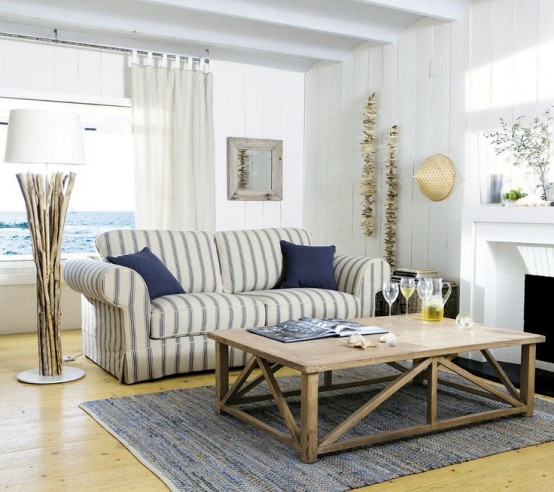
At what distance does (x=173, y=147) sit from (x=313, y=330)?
3172 mm

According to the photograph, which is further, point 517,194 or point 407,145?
point 407,145

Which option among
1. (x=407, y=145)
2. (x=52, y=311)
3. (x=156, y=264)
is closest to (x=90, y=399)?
(x=52, y=311)

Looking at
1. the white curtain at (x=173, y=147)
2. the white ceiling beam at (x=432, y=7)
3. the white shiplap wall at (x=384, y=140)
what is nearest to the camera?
the white ceiling beam at (x=432, y=7)

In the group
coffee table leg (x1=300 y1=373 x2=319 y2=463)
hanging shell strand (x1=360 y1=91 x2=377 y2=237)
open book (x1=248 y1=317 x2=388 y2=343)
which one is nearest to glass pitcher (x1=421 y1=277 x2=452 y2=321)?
open book (x1=248 y1=317 x2=388 y2=343)

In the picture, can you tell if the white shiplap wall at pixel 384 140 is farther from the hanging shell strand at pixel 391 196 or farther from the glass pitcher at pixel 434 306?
the glass pitcher at pixel 434 306

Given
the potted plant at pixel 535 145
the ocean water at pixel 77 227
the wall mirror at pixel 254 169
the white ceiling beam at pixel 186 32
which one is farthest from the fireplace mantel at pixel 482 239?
the ocean water at pixel 77 227

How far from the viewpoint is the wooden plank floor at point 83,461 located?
2.53 m

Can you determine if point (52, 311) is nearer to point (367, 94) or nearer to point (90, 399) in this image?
point (90, 399)

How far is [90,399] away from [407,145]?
3266 millimetres

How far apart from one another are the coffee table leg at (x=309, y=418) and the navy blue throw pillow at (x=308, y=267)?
2171 millimetres

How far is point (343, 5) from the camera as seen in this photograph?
5.27 m

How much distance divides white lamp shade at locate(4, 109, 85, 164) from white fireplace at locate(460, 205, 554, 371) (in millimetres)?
2668

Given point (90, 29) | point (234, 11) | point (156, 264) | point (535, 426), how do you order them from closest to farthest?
point (535, 426), point (156, 264), point (234, 11), point (90, 29)

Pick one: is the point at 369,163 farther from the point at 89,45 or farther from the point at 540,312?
the point at 89,45
